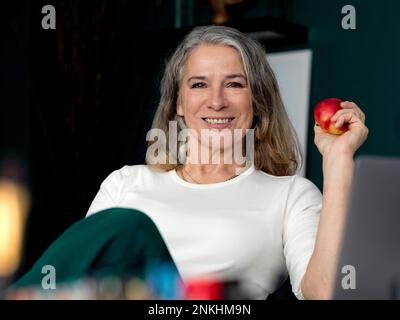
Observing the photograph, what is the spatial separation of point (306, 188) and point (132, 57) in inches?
78.1

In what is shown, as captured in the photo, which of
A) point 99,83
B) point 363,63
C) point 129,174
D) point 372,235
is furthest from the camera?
point 99,83

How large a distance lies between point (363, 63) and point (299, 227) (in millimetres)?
1468

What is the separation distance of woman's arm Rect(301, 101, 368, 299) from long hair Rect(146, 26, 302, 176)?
0.45 meters

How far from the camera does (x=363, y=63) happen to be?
2.77 meters

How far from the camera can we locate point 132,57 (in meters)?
3.39

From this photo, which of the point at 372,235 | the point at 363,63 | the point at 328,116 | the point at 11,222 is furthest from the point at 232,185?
the point at 11,222

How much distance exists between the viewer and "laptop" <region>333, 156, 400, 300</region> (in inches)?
30.4

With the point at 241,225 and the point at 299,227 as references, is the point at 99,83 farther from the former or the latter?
the point at 299,227

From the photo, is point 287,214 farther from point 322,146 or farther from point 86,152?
point 86,152

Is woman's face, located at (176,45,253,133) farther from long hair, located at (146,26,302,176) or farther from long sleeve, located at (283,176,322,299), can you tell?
long sleeve, located at (283,176,322,299)

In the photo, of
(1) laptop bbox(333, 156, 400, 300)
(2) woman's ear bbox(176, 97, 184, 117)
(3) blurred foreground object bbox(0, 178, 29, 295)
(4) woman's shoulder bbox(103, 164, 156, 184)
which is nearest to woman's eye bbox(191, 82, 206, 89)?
(2) woman's ear bbox(176, 97, 184, 117)

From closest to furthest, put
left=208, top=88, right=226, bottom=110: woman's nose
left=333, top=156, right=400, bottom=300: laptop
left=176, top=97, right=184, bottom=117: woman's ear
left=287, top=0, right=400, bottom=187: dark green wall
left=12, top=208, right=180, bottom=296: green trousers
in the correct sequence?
left=333, top=156, right=400, bottom=300: laptop → left=12, top=208, right=180, bottom=296: green trousers → left=208, top=88, right=226, bottom=110: woman's nose → left=176, top=97, right=184, bottom=117: woman's ear → left=287, top=0, right=400, bottom=187: dark green wall
